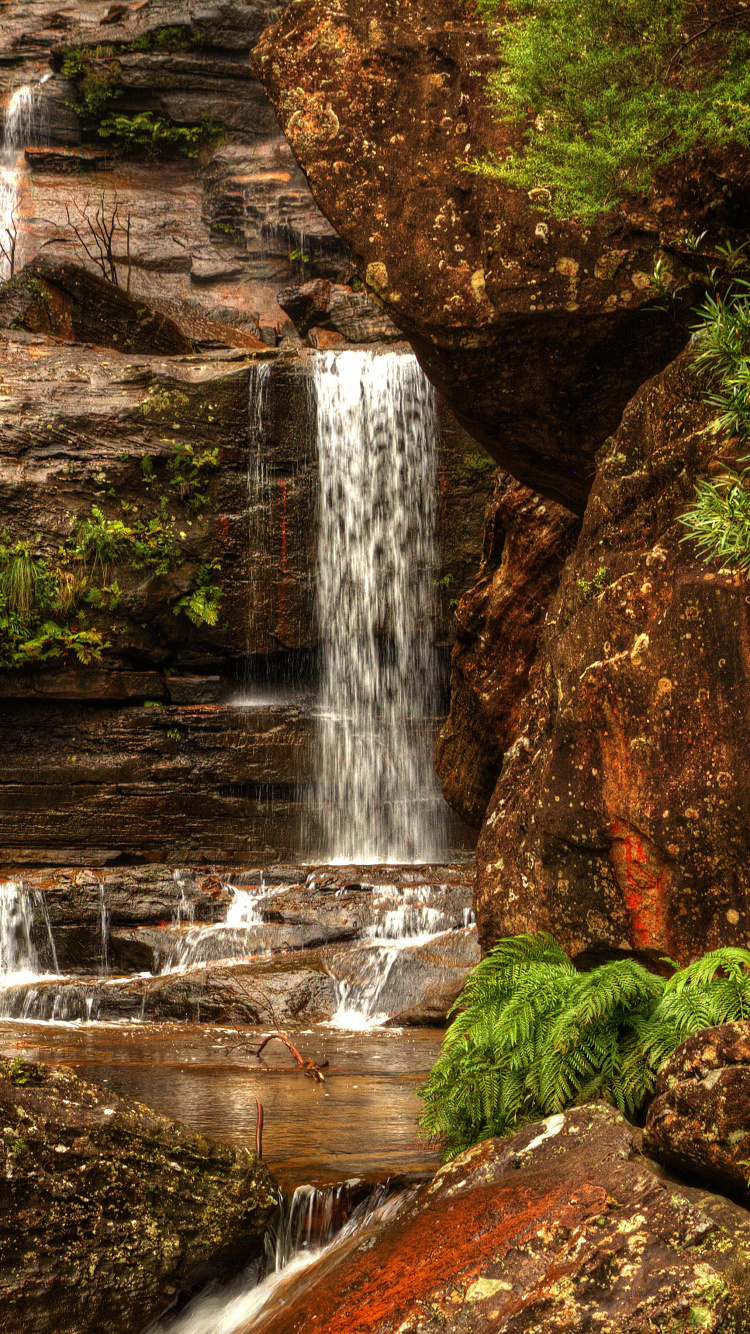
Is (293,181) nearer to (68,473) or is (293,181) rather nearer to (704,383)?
(68,473)

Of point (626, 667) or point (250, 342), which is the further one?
point (250, 342)

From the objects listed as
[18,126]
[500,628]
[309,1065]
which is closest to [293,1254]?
[309,1065]

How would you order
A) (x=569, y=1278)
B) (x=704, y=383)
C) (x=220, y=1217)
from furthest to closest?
(x=704, y=383) < (x=220, y=1217) < (x=569, y=1278)

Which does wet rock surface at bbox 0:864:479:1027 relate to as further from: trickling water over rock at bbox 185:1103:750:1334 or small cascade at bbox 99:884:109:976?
trickling water over rock at bbox 185:1103:750:1334

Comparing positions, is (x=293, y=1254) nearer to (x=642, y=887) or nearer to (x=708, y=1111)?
(x=708, y=1111)

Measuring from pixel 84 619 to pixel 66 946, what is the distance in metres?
4.67

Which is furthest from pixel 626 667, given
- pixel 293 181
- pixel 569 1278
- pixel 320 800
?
pixel 293 181

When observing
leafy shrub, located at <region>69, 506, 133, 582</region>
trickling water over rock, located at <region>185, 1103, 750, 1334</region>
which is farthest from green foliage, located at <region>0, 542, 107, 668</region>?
trickling water over rock, located at <region>185, 1103, 750, 1334</region>

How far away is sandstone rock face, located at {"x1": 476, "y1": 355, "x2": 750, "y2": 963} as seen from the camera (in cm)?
415

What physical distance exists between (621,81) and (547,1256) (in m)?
4.05

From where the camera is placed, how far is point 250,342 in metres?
17.0

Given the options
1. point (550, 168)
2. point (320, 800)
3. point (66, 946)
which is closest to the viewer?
point (550, 168)

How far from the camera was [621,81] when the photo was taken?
13.3 ft

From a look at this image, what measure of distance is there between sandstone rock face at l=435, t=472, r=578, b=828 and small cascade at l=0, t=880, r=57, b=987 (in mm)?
4285
